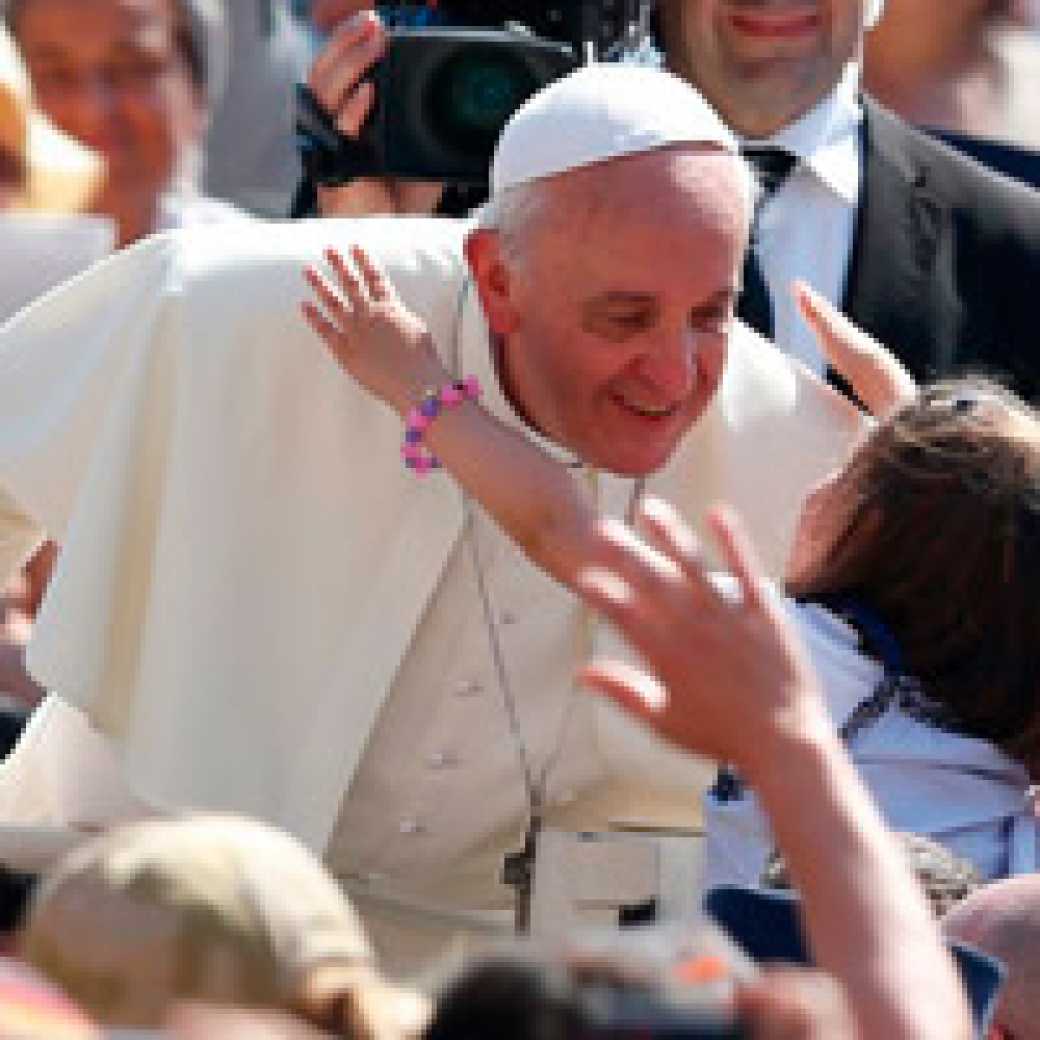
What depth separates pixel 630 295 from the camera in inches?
203

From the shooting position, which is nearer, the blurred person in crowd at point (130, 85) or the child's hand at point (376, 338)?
the child's hand at point (376, 338)

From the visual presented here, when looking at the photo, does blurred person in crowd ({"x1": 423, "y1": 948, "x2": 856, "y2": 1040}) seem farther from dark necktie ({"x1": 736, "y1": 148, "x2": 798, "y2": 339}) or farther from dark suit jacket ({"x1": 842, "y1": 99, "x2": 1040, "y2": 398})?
dark suit jacket ({"x1": 842, "y1": 99, "x2": 1040, "y2": 398})

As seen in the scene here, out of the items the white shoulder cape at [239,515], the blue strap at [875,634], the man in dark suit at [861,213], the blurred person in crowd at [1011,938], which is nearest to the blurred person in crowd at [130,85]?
Result: the man in dark suit at [861,213]

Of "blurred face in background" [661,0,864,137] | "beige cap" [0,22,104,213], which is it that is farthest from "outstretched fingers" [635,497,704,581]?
"beige cap" [0,22,104,213]

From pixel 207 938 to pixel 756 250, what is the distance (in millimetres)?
3687

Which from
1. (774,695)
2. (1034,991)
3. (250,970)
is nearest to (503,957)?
(250,970)

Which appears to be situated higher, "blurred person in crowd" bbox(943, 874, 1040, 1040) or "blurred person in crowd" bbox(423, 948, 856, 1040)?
"blurred person in crowd" bbox(423, 948, 856, 1040)

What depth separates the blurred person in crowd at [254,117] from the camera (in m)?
8.40

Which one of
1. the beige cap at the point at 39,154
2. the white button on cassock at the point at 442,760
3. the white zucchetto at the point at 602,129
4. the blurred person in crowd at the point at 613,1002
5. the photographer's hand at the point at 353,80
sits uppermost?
the blurred person in crowd at the point at 613,1002

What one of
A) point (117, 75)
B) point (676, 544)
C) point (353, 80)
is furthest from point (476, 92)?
point (676, 544)

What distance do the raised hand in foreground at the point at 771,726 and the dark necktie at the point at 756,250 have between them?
9.17 feet

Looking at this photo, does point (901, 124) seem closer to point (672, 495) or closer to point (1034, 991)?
point (672, 495)

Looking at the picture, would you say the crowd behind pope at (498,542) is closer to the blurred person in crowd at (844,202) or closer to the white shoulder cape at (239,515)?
the white shoulder cape at (239,515)

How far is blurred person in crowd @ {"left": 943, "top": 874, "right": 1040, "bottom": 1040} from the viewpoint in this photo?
4.21 metres
